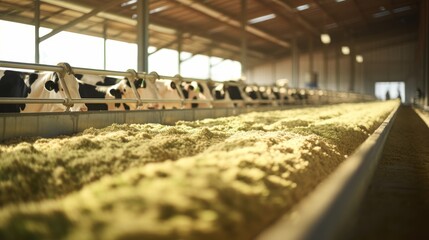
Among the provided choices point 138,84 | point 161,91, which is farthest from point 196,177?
point 161,91

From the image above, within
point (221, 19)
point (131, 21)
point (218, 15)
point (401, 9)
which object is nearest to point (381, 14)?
point (401, 9)

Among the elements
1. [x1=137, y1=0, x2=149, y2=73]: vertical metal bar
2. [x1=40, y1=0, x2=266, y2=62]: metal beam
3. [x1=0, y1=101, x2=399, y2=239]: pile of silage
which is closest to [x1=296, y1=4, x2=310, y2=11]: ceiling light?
[x1=40, y1=0, x2=266, y2=62]: metal beam

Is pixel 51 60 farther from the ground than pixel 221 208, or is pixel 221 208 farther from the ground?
pixel 51 60

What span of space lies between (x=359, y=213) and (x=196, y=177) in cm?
109

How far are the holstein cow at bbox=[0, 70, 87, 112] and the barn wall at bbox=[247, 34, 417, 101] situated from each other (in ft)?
107

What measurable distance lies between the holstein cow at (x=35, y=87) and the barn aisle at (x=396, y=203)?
164 inches

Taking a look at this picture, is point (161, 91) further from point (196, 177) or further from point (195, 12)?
point (195, 12)

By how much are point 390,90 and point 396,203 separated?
131ft

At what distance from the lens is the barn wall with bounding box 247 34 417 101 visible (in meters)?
37.0

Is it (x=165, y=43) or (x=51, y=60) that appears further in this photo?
(x=165, y=43)

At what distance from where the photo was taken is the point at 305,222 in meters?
1.06

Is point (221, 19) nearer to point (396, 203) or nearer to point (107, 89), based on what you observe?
point (107, 89)

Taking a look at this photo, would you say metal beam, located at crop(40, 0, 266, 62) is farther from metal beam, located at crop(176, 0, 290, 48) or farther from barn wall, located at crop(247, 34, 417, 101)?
barn wall, located at crop(247, 34, 417, 101)

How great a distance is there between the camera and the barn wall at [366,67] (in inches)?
1457
